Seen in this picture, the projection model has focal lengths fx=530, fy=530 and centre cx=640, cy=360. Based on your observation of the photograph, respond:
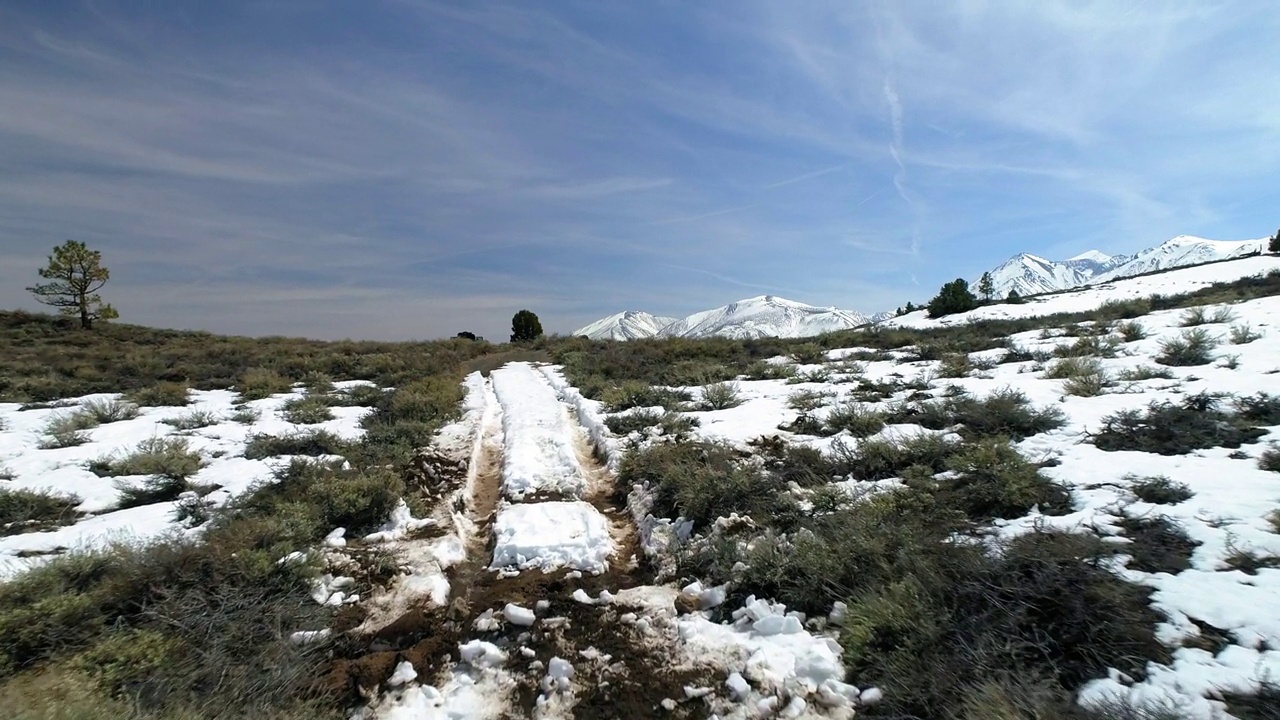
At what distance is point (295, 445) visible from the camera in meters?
8.98

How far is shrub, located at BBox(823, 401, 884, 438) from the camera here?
8.18 metres

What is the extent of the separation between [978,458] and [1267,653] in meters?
3.34

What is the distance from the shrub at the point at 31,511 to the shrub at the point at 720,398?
973 centimetres

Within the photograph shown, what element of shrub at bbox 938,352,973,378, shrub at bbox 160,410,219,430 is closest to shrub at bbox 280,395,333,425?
shrub at bbox 160,410,219,430

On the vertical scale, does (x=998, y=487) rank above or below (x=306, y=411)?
above

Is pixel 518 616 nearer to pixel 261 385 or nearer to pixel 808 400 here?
pixel 808 400

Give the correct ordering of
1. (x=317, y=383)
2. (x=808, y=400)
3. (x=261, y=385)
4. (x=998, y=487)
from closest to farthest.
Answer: (x=998, y=487)
(x=808, y=400)
(x=261, y=385)
(x=317, y=383)

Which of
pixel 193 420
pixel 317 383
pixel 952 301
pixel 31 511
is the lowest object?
pixel 31 511

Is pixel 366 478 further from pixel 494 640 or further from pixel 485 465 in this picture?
pixel 494 640

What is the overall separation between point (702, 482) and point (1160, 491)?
436 cm

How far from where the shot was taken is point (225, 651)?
3770 millimetres

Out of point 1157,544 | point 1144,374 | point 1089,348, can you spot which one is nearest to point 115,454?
point 1157,544

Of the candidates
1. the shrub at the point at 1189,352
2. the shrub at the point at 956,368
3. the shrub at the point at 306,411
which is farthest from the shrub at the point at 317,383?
the shrub at the point at 1189,352

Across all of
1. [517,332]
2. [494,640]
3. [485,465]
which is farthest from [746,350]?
[517,332]
